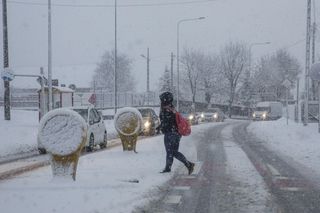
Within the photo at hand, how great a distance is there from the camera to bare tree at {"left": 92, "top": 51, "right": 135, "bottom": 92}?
109938 mm

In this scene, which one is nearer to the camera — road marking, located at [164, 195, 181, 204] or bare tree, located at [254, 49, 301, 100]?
road marking, located at [164, 195, 181, 204]

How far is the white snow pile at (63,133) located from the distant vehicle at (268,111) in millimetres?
59371

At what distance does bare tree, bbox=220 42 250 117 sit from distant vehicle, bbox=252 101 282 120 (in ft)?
64.6

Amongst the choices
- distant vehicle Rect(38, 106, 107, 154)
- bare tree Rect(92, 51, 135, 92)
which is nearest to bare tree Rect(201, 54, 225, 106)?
bare tree Rect(92, 51, 135, 92)

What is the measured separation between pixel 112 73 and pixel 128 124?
9230 centimetres

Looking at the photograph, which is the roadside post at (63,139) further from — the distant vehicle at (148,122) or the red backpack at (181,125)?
the distant vehicle at (148,122)

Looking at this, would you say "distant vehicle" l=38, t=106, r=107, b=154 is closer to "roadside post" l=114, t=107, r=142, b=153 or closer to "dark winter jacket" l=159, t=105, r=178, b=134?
"roadside post" l=114, t=107, r=142, b=153

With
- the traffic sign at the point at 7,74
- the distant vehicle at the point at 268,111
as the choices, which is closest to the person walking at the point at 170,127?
Answer: the traffic sign at the point at 7,74

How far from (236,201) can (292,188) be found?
1981mm

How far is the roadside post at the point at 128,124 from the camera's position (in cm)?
1702

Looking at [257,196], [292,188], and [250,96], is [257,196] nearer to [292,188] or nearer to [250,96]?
[292,188]

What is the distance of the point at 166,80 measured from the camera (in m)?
84.3

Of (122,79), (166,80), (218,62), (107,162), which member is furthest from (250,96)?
(107,162)

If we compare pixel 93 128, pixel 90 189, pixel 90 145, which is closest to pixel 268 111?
pixel 93 128
